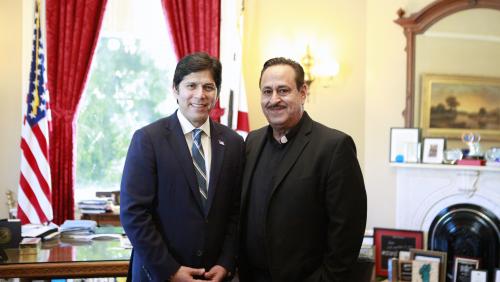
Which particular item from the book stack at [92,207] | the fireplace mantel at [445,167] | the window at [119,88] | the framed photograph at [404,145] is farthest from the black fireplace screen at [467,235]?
the book stack at [92,207]

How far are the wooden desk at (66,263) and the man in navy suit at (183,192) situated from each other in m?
0.74

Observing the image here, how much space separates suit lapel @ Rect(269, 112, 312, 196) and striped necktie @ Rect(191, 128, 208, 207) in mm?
276

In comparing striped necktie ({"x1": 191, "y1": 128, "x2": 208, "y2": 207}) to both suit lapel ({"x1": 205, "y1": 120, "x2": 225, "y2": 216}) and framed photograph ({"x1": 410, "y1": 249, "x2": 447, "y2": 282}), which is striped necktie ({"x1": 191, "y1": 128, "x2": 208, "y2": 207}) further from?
framed photograph ({"x1": 410, "y1": 249, "x2": 447, "y2": 282})

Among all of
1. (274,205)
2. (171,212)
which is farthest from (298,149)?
(171,212)

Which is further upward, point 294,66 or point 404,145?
point 294,66

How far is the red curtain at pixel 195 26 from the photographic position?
464 cm

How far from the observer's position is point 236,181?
6.70ft

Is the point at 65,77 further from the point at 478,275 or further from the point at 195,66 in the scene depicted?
the point at 478,275

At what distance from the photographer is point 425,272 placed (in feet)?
13.9

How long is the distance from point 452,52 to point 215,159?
3.38m

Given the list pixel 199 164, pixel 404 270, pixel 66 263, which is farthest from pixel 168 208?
pixel 404 270

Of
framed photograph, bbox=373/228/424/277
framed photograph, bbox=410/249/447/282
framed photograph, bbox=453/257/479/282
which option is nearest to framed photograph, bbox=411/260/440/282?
framed photograph, bbox=410/249/447/282

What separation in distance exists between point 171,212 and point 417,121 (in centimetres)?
339

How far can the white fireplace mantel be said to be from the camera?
173 inches
